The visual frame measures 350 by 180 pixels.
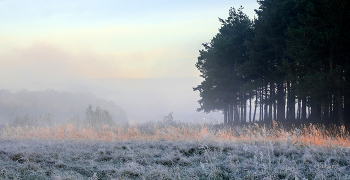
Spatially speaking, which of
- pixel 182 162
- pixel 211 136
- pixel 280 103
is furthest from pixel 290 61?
pixel 182 162

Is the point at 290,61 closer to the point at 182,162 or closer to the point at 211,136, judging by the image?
the point at 211,136

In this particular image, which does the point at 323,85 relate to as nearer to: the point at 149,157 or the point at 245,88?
the point at 245,88

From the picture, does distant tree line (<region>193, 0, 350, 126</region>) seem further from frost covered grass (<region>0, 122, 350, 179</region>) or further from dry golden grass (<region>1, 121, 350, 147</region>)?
frost covered grass (<region>0, 122, 350, 179</region>)

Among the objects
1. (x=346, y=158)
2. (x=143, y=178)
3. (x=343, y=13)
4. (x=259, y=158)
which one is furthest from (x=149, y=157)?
(x=343, y=13)

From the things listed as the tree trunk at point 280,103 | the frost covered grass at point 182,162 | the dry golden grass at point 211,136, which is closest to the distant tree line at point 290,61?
the tree trunk at point 280,103

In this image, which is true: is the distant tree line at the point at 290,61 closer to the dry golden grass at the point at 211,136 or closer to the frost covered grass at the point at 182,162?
the dry golden grass at the point at 211,136

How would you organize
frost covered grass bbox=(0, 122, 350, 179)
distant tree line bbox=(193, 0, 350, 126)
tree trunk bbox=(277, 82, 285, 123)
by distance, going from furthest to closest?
1. tree trunk bbox=(277, 82, 285, 123)
2. distant tree line bbox=(193, 0, 350, 126)
3. frost covered grass bbox=(0, 122, 350, 179)

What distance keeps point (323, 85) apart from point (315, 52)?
2.13 metres

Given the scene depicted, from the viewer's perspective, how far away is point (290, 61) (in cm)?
2236

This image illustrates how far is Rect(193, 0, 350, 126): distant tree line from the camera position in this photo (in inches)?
632

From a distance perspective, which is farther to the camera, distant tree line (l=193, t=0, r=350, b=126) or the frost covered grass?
distant tree line (l=193, t=0, r=350, b=126)

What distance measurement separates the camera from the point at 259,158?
6.56 metres

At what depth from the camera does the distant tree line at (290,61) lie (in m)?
16.0

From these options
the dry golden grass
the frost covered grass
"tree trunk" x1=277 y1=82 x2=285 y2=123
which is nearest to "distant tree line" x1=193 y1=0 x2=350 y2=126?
"tree trunk" x1=277 y1=82 x2=285 y2=123
